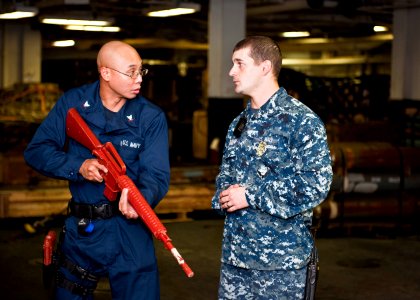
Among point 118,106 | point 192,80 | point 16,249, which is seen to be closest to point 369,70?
point 192,80

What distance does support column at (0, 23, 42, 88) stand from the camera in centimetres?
1988

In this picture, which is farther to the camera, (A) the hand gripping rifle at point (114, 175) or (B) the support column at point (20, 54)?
(B) the support column at point (20, 54)

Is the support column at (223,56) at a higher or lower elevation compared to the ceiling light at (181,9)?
lower

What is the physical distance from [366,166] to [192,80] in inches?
500

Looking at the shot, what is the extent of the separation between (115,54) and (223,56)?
946 cm

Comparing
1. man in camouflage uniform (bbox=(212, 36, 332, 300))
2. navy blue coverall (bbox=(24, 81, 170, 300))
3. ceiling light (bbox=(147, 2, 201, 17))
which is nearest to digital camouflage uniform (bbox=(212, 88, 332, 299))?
man in camouflage uniform (bbox=(212, 36, 332, 300))

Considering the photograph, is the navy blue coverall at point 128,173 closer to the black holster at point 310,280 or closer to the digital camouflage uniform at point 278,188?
the digital camouflage uniform at point 278,188

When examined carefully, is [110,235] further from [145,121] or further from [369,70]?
[369,70]

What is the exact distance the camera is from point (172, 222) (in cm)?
1041

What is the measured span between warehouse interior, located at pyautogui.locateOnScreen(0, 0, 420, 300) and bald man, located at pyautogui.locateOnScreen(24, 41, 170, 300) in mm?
2683

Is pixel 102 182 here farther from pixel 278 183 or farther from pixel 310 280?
pixel 310 280

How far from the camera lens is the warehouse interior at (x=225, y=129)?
8.06m

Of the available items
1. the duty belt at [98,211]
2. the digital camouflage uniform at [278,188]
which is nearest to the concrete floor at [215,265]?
the duty belt at [98,211]

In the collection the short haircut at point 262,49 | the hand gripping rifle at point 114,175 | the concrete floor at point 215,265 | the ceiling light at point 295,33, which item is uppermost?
the ceiling light at point 295,33
